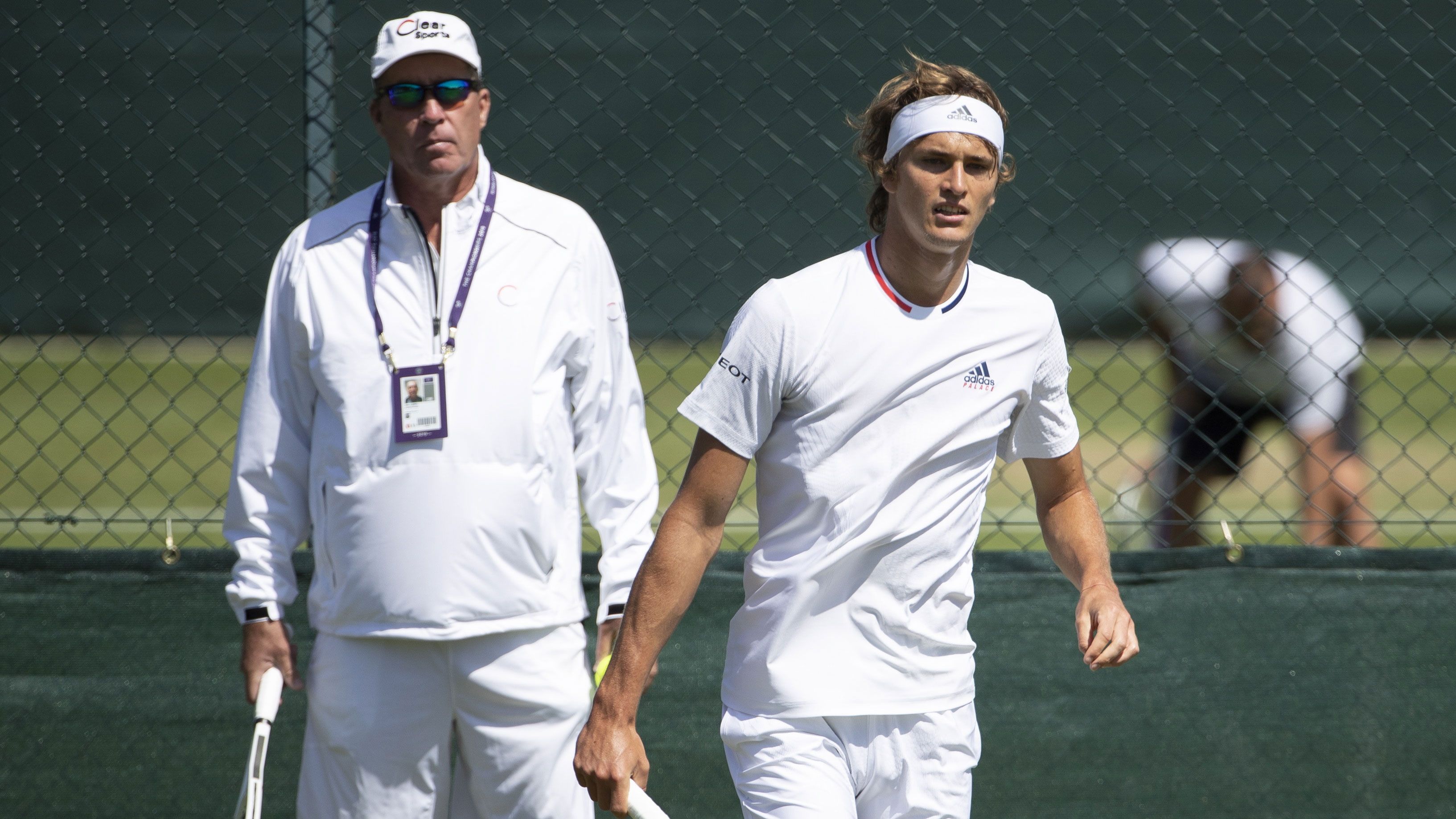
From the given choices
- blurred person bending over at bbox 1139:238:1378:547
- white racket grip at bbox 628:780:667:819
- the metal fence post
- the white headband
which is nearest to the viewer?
white racket grip at bbox 628:780:667:819

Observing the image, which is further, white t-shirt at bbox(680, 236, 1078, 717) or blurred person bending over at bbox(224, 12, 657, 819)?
blurred person bending over at bbox(224, 12, 657, 819)

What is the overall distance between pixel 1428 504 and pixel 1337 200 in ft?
8.24

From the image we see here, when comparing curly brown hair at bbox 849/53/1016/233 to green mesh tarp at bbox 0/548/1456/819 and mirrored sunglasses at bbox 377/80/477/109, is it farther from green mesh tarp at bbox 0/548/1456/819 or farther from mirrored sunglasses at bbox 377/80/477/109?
green mesh tarp at bbox 0/548/1456/819

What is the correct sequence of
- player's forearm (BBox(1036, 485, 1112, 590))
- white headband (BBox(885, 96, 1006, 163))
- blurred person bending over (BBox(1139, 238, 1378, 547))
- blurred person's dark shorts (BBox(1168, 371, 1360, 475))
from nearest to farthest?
white headband (BBox(885, 96, 1006, 163)) < player's forearm (BBox(1036, 485, 1112, 590)) < blurred person's dark shorts (BBox(1168, 371, 1360, 475)) < blurred person bending over (BBox(1139, 238, 1378, 547))

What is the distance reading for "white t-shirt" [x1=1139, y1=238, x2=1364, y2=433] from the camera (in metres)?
4.31

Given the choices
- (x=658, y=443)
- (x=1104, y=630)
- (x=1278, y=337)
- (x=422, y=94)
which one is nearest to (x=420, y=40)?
(x=422, y=94)

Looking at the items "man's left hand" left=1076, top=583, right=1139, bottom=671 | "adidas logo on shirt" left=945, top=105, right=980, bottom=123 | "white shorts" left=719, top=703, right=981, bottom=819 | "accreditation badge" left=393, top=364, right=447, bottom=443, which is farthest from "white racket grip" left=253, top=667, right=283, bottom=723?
"adidas logo on shirt" left=945, top=105, right=980, bottom=123

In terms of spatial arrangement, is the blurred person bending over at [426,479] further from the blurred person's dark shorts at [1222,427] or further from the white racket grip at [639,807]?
the blurred person's dark shorts at [1222,427]

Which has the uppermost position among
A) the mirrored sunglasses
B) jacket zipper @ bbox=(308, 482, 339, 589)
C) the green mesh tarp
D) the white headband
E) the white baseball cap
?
the white baseball cap

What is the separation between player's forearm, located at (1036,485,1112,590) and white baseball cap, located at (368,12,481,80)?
1480 mm

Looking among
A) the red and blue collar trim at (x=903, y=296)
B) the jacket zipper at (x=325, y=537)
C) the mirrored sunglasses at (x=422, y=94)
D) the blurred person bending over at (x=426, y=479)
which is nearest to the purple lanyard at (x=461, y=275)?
the blurred person bending over at (x=426, y=479)

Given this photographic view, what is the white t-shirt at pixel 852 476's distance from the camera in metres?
2.28

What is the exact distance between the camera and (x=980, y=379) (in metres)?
2.37

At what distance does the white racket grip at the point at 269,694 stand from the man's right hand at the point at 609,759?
0.81 meters
